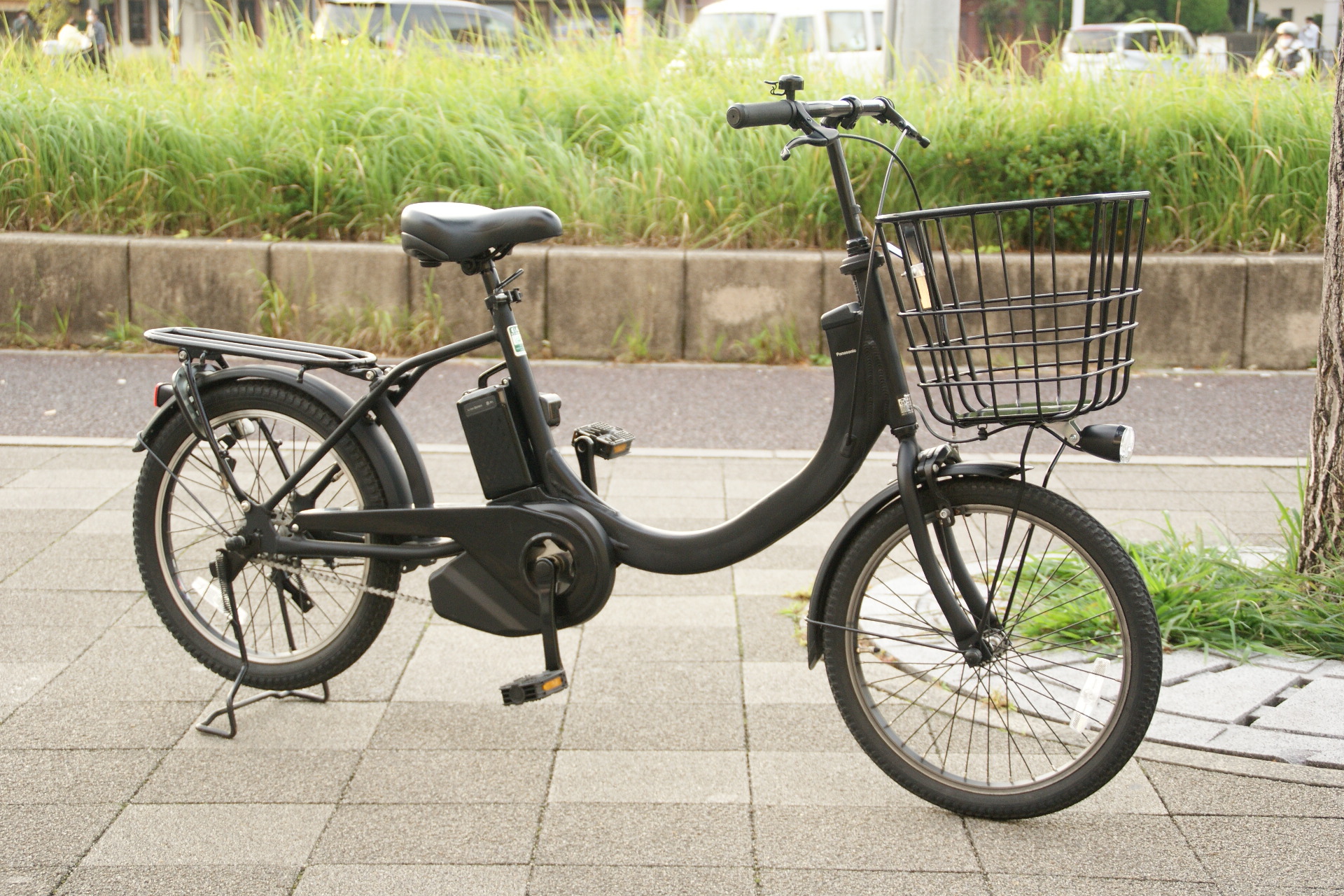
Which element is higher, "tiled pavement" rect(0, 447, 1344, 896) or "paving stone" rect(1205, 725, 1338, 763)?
"paving stone" rect(1205, 725, 1338, 763)

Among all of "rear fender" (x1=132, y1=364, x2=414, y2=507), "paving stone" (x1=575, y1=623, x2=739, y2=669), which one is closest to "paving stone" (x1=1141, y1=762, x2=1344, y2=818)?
"paving stone" (x1=575, y1=623, x2=739, y2=669)

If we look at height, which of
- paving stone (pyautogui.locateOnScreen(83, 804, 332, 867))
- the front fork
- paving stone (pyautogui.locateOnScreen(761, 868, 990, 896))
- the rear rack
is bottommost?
paving stone (pyautogui.locateOnScreen(761, 868, 990, 896))

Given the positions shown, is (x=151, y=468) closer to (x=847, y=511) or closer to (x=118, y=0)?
(x=847, y=511)

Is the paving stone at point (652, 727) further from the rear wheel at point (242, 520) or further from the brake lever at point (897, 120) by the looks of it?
the brake lever at point (897, 120)

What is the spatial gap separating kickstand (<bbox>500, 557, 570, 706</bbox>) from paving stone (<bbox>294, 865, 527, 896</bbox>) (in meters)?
0.45

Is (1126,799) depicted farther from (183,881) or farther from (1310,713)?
(183,881)

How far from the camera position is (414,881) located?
2.62 meters

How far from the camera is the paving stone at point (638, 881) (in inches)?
102

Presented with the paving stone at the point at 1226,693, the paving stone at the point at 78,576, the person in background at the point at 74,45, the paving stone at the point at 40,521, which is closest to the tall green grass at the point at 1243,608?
the paving stone at the point at 1226,693

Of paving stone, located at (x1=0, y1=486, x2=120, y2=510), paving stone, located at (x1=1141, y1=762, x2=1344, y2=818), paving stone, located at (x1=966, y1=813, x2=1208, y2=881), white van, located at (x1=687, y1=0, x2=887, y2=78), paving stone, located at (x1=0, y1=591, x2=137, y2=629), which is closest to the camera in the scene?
paving stone, located at (x1=966, y1=813, x2=1208, y2=881)

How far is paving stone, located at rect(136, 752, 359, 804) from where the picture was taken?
9.70 ft

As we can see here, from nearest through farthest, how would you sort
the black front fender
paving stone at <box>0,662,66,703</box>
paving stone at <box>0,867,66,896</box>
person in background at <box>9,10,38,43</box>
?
paving stone at <box>0,867,66,896</box>
the black front fender
paving stone at <box>0,662,66,703</box>
person in background at <box>9,10,38,43</box>

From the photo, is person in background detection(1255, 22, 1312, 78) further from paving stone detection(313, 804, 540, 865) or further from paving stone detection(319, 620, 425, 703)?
paving stone detection(313, 804, 540, 865)

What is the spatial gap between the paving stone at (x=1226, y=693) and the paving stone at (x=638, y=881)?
50.7 inches
